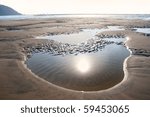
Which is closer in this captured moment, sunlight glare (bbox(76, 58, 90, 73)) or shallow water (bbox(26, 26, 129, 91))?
A: shallow water (bbox(26, 26, 129, 91))

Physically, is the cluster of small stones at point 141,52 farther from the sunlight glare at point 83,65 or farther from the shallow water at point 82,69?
the sunlight glare at point 83,65

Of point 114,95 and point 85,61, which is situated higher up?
point 85,61

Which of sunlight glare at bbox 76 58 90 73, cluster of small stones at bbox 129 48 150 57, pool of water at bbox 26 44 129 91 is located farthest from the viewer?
cluster of small stones at bbox 129 48 150 57

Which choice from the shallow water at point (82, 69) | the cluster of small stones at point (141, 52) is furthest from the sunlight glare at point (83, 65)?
the cluster of small stones at point (141, 52)

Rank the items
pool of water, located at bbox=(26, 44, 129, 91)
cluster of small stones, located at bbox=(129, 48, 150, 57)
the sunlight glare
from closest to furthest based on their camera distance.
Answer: pool of water, located at bbox=(26, 44, 129, 91), the sunlight glare, cluster of small stones, located at bbox=(129, 48, 150, 57)

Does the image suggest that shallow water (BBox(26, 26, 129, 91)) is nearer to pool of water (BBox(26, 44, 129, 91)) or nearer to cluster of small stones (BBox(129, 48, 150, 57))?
pool of water (BBox(26, 44, 129, 91))

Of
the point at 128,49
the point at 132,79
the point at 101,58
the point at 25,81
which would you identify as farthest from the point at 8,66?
the point at 128,49

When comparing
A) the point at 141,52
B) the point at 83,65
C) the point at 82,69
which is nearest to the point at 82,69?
the point at 82,69

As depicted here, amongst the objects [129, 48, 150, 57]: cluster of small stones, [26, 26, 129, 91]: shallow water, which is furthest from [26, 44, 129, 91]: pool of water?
[129, 48, 150, 57]: cluster of small stones

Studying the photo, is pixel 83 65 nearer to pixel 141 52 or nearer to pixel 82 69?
pixel 82 69

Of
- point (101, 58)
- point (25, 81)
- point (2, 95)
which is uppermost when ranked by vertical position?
point (101, 58)

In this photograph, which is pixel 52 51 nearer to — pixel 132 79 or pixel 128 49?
pixel 128 49
